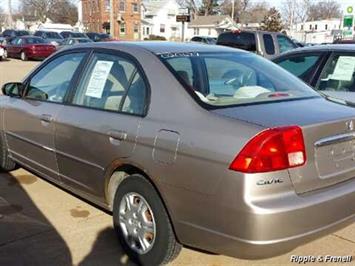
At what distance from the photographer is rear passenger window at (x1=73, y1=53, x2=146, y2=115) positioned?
3.74 m

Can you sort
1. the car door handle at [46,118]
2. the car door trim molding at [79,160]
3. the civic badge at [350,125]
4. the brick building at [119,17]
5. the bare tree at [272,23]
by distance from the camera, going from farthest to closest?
the brick building at [119,17] → the bare tree at [272,23] → the car door handle at [46,118] → the car door trim molding at [79,160] → the civic badge at [350,125]

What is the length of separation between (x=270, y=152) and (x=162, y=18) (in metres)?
77.6

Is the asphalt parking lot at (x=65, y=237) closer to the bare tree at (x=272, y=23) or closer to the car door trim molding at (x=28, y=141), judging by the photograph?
the car door trim molding at (x=28, y=141)

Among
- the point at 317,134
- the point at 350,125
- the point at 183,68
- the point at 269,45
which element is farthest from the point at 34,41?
the point at 317,134

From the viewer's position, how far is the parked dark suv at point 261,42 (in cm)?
1488

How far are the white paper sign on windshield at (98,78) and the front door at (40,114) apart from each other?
0.30 m

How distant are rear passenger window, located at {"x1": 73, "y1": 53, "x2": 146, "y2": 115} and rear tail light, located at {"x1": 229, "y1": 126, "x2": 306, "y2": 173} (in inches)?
38.4

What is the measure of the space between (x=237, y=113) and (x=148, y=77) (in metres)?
0.80

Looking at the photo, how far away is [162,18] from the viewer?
78312 millimetres

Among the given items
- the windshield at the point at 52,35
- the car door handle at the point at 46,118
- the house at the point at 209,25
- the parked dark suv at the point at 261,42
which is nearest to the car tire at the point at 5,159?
the car door handle at the point at 46,118

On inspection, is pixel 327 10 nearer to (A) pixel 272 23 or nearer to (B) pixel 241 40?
(A) pixel 272 23

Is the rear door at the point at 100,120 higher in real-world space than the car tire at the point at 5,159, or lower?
higher

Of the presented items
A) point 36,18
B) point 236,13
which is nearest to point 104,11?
point 36,18

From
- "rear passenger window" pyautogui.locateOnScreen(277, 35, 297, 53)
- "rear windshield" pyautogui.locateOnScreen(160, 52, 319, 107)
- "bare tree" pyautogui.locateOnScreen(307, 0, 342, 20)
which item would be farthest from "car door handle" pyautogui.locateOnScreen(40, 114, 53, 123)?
"bare tree" pyautogui.locateOnScreen(307, 0, 342, 20)
